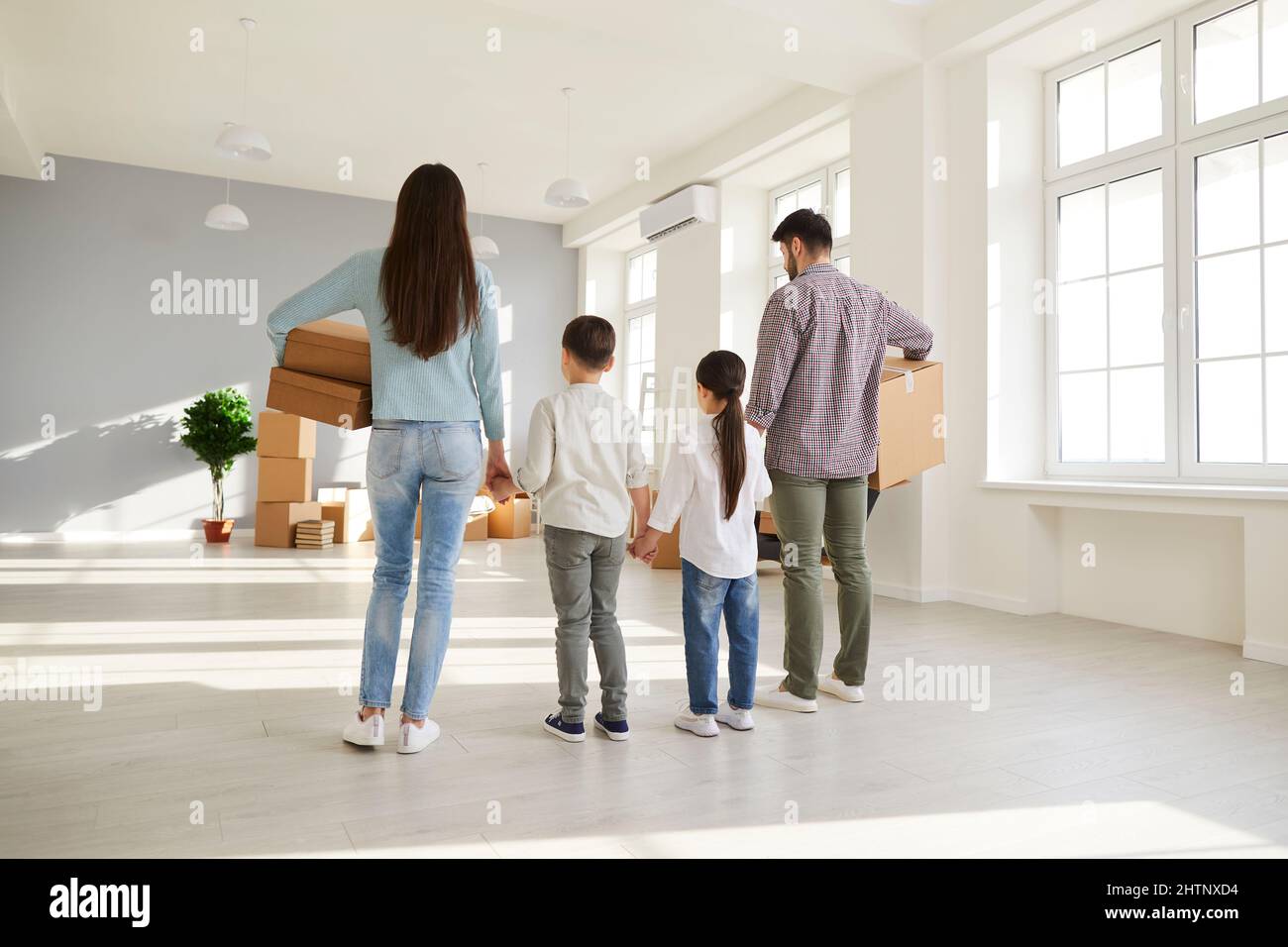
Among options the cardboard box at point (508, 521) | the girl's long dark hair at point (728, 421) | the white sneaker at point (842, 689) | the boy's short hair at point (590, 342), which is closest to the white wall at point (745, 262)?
the cardboard box at point (508, 521)

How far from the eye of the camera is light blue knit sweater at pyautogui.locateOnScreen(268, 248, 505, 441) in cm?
201

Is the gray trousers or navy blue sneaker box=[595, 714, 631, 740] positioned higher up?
the gray trousers

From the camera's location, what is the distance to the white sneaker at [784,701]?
8.06 ft

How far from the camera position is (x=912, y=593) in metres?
4.51

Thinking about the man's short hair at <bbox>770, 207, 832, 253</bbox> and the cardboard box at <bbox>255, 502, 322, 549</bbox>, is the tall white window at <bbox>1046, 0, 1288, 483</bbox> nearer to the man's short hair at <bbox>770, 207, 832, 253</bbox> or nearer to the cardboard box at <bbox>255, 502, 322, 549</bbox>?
the man's short hair at <bbox>770, 207, 832, 253</bbox>

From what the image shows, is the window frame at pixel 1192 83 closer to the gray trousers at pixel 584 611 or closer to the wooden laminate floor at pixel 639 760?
the wooden laminate floor at pixel 639 760

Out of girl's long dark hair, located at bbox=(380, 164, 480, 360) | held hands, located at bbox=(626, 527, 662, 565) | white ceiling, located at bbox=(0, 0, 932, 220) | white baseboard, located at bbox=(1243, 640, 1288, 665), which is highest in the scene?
white ceiling, located at bbox=(0, 0, 932, 220)

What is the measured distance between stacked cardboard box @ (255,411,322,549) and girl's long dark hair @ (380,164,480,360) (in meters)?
5.38

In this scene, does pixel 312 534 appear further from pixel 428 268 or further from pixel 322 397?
pixel 428 268

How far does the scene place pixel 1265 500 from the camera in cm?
318

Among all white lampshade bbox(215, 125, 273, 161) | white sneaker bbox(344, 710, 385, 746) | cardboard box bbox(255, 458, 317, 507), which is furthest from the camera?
cardboard box bbox(255, 458, 317, 507)

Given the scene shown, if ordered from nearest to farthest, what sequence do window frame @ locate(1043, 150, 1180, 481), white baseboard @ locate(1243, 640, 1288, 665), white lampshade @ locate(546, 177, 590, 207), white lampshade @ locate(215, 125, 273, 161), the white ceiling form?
1. white baseboard @ locate(1243, 640, 1288, 665)
2. window frame @ locate(1043, 150, 1180, 481)
3. the white ceiling
4. white lampshade @ locate(215, 125, 273, 161)
5. white lampshade @ locate(546, 177, 590, 207)


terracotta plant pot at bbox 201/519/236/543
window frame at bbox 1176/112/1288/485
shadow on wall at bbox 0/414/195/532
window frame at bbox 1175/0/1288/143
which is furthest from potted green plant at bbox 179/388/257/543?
window frame at bbox 1175/0/1288/143

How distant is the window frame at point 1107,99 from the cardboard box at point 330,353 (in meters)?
3.55
